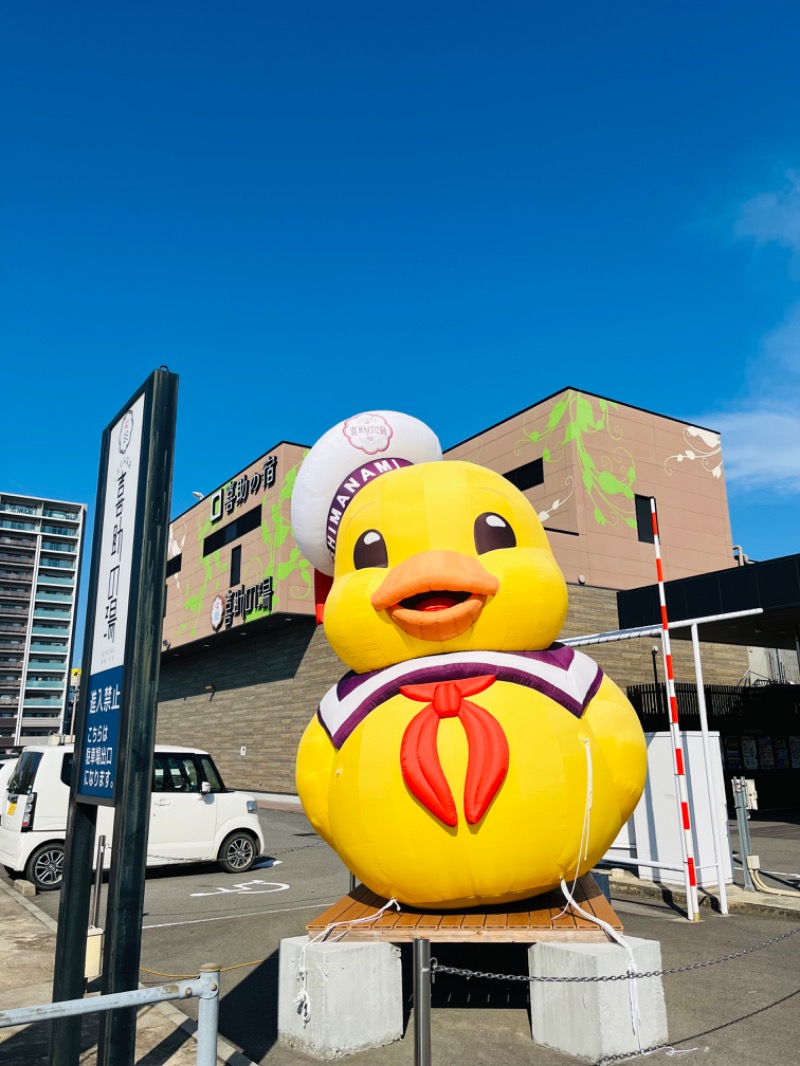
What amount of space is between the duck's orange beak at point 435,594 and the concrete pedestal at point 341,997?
6.50ft

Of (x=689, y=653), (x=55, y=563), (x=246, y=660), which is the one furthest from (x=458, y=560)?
(x=55, y=563)

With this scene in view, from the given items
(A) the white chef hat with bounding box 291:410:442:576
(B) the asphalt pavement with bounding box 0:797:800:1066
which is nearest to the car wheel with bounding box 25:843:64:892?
(B) the asphalt pavement with bounding box 0:797:800:1066

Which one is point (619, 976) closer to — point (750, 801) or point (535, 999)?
point (535, 999)

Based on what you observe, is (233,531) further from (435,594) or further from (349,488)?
(435,594)

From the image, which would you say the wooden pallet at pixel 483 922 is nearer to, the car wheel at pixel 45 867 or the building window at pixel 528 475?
the car wheel at pixel 45 867

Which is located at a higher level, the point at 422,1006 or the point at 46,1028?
the point at 422,1006

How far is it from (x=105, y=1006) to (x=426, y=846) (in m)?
2.54

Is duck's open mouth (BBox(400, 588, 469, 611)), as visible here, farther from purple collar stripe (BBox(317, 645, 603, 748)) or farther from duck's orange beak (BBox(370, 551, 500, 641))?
purple collar stripe (BBox(317, 645, 603, 748))

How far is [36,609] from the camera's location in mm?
97625

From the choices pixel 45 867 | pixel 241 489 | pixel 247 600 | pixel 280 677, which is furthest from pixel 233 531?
pixel 45 867

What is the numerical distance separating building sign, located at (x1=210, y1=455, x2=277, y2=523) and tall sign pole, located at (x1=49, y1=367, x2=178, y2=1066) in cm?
2147

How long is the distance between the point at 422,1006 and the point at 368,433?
4.64 metres

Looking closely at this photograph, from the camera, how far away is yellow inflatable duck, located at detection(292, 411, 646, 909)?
4719 mm

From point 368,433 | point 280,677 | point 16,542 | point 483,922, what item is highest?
point 16,542
